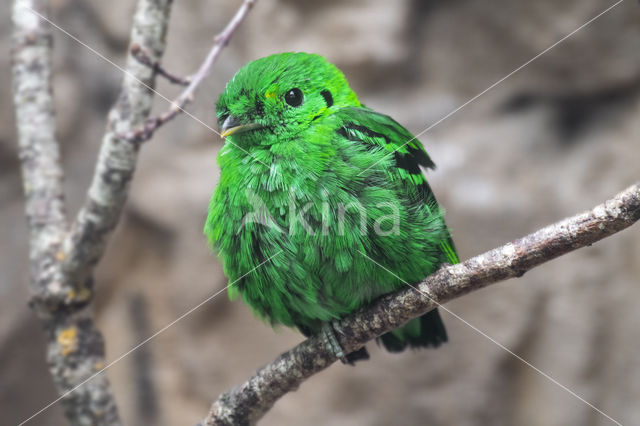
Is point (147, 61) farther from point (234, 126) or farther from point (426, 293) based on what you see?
point (426, 293)

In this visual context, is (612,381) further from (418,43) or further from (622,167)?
(418,43)

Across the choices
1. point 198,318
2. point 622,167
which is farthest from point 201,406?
point 622,167

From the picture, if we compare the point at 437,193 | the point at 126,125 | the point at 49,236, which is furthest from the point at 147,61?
the point at 437,193

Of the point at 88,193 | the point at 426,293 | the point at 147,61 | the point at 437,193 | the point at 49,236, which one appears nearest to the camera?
the point at 426,293

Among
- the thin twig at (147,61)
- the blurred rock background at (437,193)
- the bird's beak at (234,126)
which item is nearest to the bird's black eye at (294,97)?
the bird's beak at (234,126)

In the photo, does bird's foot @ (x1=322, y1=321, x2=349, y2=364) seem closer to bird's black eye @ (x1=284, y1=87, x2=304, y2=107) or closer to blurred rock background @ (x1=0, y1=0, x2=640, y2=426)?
bird's black eye @ (x1=284, y1=87, x2=304, y2=107)

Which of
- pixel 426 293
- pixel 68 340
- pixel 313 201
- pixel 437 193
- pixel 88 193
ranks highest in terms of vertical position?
pixel 88 193

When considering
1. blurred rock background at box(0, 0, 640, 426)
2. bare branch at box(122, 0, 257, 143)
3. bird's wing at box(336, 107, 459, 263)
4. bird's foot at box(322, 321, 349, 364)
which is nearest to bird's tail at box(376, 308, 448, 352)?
bird's wing at box(336, 107, 459, 263)
